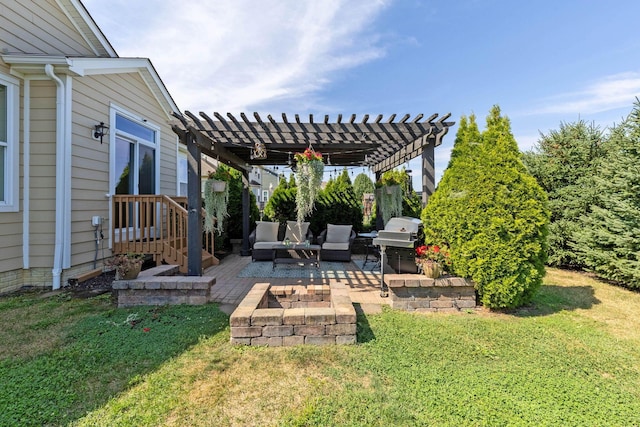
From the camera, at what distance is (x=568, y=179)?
627 centimetres

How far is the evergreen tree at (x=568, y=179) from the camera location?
593cm

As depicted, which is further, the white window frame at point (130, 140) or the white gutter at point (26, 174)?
the white window frame at point (130, 140)

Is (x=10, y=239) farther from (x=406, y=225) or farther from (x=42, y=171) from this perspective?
(x=406, y=225)

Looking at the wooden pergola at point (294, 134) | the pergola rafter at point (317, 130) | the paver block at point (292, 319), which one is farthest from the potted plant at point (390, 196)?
the paver block at point (292, 319)

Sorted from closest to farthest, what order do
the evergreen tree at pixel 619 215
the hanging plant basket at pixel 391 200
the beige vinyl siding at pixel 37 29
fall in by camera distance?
1. the beige vinyl siding at pixel 37 29
2. the evergreen tree at pixel 619 215
3. the hanging plant basket at pixel 391 200

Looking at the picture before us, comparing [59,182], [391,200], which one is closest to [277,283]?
[391,200]

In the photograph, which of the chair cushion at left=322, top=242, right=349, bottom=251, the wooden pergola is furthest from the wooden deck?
the chair cushion at left=322, top=242, right=349, bottom=251

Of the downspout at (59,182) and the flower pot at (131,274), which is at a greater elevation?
the downspout at (59,182)

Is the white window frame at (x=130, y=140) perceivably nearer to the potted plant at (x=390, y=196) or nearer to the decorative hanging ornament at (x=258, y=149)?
the decorative hanging ornament at (x=258, y=149)

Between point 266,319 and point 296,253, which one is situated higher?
point 296,253

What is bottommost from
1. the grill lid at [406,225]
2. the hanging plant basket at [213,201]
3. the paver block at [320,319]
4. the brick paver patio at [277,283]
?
the brick paver patio at [277,283]

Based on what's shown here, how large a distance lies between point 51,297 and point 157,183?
11.6ft

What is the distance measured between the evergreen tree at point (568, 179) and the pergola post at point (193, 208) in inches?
275

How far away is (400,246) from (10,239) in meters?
5.55
